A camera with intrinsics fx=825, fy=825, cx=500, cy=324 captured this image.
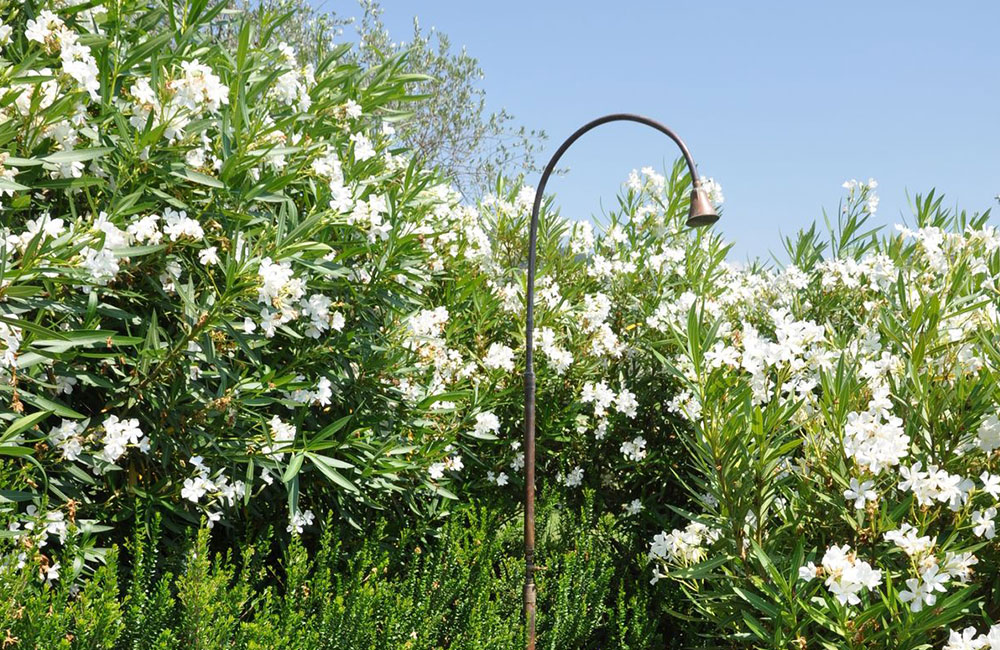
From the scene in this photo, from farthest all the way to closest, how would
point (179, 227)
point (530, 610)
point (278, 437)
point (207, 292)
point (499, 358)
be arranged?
point (499, 358) < point (530, 610) < point (278, 437) < point (207, 292) < point (179, 227)

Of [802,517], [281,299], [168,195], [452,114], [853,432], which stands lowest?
[802,517]

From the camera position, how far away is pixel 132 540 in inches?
124

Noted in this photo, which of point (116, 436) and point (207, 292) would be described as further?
point (207, 292)

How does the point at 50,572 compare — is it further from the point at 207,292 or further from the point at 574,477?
the point at 574,477

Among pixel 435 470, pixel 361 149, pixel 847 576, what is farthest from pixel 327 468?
pixel 847 576

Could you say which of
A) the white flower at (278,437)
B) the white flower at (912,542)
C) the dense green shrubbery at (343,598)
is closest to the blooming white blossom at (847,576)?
the white flower at (912,542)

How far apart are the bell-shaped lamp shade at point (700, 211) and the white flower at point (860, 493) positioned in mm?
1093

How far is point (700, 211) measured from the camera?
10.5 ft

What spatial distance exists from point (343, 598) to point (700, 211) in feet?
6.77

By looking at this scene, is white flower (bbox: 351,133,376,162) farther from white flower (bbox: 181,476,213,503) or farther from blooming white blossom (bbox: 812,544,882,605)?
blooming white blossom (bbox: 812,544,882,605)

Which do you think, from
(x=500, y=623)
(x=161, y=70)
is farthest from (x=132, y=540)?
(x=161, y=70)

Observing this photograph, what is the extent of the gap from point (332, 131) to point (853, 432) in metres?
2.30

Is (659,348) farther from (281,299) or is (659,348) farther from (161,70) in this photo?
(161,70)

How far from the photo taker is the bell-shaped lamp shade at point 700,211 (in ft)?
10.4
